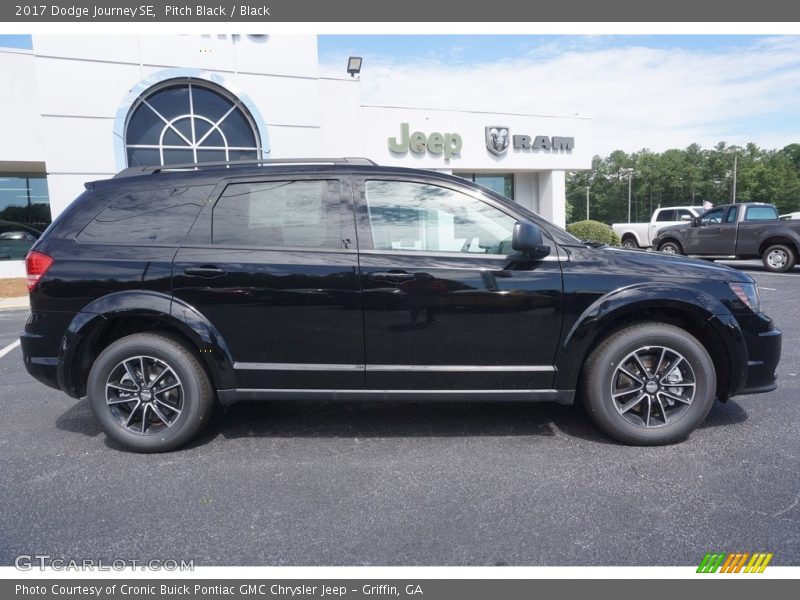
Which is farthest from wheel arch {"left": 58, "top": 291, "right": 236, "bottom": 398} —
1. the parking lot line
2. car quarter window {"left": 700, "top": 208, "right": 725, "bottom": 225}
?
car quarter window {"left": 700, "top": 208, "right": 725, "bottom": 225}

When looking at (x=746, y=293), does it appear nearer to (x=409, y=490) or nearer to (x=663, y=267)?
(x=663, y=267)

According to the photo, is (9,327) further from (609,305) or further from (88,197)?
(609,305)

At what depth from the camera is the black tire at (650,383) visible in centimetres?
330

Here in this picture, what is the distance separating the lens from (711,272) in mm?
3420

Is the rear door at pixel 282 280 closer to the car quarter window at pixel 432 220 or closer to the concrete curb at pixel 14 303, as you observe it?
the car quarter window at pixel 432 220

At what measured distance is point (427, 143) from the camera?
19031 mm

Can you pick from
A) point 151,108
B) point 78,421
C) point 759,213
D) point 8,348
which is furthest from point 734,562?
point 151,108

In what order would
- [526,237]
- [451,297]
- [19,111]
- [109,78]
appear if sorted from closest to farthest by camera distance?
[526,237] → [451,297] → [109,78] → [19,111]

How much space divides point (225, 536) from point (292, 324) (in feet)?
4.28

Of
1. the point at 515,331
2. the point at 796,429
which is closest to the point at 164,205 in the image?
the point at 515,331

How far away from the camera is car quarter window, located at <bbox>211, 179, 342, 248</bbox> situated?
11.1 feet

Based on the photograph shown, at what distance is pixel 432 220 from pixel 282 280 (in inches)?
42.1

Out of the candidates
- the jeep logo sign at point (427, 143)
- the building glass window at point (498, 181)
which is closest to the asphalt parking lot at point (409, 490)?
the jeep logo sign at point (427, 143)

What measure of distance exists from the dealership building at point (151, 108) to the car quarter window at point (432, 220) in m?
11.4
